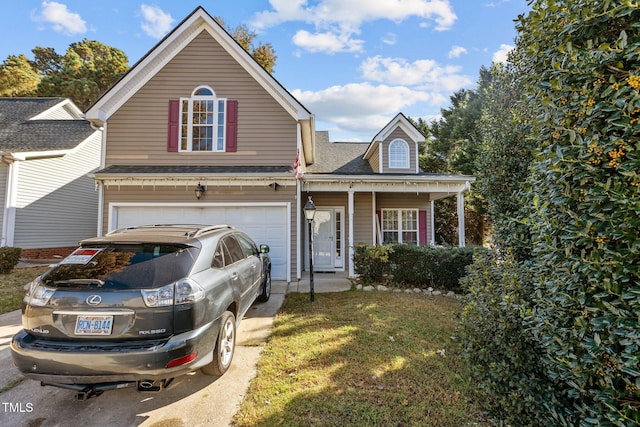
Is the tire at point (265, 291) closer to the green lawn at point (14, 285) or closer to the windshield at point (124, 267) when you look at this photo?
the windshield at point (124, 267)

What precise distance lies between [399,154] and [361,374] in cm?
1017

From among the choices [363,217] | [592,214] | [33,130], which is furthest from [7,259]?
[592,214]

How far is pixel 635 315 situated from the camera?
1492 mm

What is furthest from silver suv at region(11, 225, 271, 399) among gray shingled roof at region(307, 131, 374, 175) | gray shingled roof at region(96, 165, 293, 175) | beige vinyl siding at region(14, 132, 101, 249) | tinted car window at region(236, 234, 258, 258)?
beige vinyl siding at region(14, 132, 101, 249)

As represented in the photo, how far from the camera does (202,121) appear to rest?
9055mm

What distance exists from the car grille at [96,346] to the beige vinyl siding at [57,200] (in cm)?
1206

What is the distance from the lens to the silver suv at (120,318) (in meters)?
2.48

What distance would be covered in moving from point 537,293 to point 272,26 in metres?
12.3

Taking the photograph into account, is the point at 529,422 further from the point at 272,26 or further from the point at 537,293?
the point at 272,26

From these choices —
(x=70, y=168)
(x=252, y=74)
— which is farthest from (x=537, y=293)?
(x=70, y=168)

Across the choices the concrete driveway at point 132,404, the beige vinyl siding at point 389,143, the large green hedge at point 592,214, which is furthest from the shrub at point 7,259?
the beige vinyl siding at point 389,143

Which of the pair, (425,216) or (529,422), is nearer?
(529,422)

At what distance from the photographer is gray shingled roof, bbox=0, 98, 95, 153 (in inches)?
467

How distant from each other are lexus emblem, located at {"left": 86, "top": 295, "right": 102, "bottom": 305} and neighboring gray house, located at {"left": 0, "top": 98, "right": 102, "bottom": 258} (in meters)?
12.1
